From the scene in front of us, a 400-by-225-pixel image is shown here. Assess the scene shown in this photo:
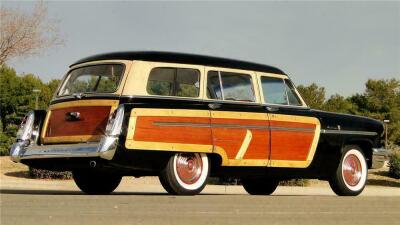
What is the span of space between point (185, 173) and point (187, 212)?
260 centimetres

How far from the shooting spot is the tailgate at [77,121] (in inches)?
343

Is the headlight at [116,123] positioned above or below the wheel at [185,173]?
above

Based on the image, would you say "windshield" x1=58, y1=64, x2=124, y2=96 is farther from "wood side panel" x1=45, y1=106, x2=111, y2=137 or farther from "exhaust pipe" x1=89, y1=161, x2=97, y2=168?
"exhaust pipe" x1=89, y1=161, x2=97, y2=168

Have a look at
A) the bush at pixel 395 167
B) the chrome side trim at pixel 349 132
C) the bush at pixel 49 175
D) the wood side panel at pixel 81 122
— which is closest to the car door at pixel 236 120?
the chrome side trim at pixel 349 132

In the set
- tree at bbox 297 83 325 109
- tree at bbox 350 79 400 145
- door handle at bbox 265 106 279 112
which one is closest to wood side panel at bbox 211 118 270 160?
door handle at bbox 265 106 279 112

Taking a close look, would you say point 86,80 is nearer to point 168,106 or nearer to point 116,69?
point 116,69

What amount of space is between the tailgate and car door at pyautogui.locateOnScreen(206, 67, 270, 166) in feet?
4.93

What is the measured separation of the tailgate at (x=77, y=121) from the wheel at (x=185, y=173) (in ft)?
3.30

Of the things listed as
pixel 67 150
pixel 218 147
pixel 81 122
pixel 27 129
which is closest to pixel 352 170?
pixel 218 147

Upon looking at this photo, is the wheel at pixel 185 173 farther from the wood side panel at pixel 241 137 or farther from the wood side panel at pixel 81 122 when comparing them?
the wood side panel at pixel 81 122

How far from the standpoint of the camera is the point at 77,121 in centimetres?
905

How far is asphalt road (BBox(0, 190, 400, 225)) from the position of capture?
18.5 feet

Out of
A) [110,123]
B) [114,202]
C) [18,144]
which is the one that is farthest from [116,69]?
[114,202]

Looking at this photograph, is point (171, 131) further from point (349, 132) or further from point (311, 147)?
point (349, 132)
